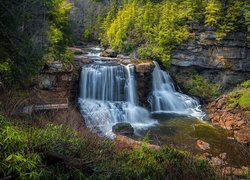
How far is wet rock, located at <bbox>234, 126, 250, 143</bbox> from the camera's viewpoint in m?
17.8

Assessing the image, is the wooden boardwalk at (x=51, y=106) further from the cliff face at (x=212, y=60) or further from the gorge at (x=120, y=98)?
the cliff face at (x=212, y=60)

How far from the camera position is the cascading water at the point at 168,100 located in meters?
23.7

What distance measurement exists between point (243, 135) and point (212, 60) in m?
10.3

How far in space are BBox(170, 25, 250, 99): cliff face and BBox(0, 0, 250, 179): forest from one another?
94mm

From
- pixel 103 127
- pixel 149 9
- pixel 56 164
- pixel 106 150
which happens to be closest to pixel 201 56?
pixel 149 9

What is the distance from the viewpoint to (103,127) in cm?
1869

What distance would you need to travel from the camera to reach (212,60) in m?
26.8

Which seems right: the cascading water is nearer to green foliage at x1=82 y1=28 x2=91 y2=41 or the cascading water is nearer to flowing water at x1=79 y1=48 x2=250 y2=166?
flowing water at x1=79 y1=48 x2=250 y2=166

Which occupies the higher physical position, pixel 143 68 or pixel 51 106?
pixel 143 68

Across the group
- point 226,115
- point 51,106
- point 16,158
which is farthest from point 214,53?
point 16,158

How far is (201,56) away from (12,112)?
2151 cm

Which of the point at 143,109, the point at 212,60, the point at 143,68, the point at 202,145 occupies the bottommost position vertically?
the point at 202,145

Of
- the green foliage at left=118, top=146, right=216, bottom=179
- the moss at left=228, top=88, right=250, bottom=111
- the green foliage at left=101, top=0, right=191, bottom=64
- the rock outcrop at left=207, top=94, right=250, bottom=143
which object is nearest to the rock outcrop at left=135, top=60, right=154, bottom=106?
the green foliage at left=101, top=0, right=191, bottom=64

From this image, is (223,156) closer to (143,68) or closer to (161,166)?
(161,166)
